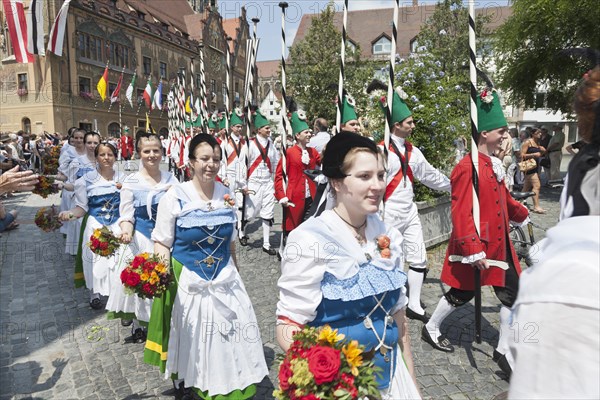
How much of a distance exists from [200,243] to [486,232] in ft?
8.07

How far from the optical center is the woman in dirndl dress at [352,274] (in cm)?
→ 216

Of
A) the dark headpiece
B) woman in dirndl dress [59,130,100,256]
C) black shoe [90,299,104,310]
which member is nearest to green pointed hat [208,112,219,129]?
woman in dirndl dress [59,130,100,256]

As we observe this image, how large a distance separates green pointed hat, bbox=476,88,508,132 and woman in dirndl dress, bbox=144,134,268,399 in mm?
2399

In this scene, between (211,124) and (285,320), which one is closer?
(285,320)

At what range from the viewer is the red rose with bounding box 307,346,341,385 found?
1652mm

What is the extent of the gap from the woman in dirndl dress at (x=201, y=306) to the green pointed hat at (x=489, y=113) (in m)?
2.40

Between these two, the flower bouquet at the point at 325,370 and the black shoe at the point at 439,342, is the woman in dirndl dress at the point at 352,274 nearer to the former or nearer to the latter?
the flower bouquet at the point at 325,370

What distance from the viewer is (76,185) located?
19.2 feet

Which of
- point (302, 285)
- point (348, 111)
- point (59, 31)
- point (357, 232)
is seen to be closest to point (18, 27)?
point (59, 31)

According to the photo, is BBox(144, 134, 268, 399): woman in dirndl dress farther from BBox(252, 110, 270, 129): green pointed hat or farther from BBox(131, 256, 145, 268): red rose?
BBox(252, 110, 270, 129): green pointed hat

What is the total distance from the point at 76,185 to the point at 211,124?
10226mm

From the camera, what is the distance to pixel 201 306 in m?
3.64

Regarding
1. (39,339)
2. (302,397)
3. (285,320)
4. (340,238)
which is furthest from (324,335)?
(39,339)

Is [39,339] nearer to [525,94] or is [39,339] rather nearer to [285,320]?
[285,320]
